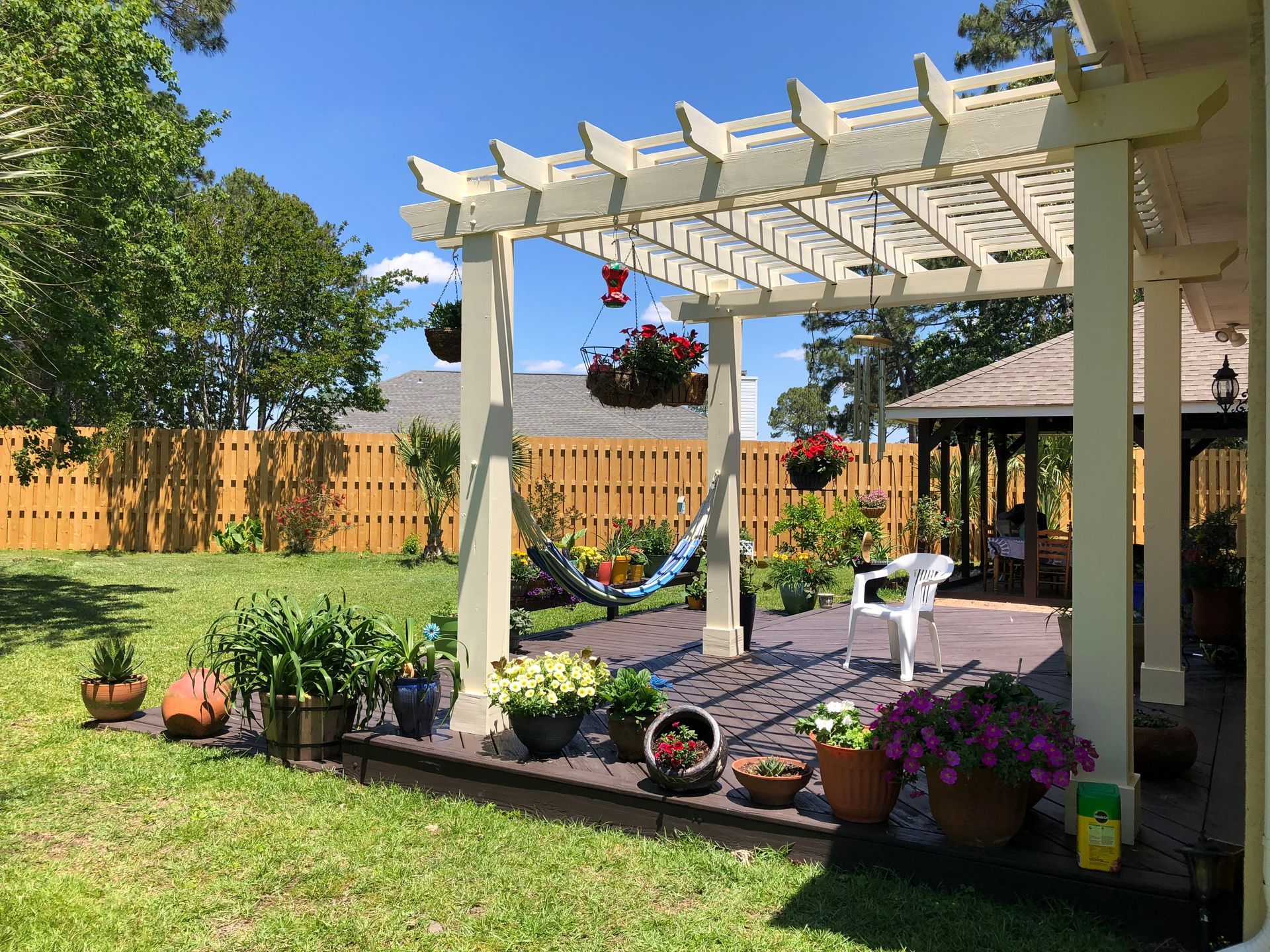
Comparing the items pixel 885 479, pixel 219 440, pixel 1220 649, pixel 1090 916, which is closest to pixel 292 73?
pixel 219 440

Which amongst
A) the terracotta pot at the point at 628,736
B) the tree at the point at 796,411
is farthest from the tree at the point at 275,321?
the tree at the point at 796,411

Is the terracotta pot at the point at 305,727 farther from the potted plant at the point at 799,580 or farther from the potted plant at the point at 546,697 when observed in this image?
the potted plant at the point at 799,580

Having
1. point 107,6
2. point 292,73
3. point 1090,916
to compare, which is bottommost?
point 1090,916

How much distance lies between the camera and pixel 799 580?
8977mm

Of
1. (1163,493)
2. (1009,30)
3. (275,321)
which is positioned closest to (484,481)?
(1163,493)

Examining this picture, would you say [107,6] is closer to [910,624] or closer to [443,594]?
[443,594]

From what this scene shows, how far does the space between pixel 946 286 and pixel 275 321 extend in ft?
45.2

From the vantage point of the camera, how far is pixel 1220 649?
19.8 ft

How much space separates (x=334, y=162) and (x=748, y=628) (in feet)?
59.0

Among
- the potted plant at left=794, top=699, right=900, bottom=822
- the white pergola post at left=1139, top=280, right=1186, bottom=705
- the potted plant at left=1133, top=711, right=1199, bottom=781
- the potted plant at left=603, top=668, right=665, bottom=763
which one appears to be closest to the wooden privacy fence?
the white pergola post at left=1139, top=280, right=1186, bottom=705

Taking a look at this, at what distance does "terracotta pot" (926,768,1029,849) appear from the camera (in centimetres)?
295

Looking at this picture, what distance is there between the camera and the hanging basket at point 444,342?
15.9ft

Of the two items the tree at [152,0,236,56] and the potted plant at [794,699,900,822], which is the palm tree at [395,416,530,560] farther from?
the potted plant at [794,699,900,822]

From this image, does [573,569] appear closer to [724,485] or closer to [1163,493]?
[724,485]
